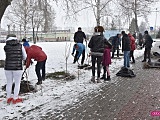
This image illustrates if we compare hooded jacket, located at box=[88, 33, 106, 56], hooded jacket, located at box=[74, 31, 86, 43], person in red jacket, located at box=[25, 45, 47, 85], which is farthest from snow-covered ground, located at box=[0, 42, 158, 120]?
hooded jacket, located at box=[74, 31, 86, 43]

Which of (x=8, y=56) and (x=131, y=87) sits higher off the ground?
(x=8, y=56)

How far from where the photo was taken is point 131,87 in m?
8.47

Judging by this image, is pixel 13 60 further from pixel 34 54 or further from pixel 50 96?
pixel 50 96

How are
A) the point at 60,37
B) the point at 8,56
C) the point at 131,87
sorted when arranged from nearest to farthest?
the point at 8,56 < the point at 131,87 < the point at 60,37

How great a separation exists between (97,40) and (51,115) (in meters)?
4.05

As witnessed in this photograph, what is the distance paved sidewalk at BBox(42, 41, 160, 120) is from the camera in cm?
550

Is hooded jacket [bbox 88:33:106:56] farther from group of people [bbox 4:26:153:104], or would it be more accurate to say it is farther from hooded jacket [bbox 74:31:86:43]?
hooded jacket [bbox 74:31:86:43]

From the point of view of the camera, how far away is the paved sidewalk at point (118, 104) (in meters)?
5.50

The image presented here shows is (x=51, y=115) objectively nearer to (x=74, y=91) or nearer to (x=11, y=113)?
(x=11, y=113)

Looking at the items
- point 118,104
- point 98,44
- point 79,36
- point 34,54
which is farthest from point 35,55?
point 79,36

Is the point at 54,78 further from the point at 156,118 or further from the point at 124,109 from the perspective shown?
the point at 156,118

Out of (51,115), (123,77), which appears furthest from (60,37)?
A: (51,115)

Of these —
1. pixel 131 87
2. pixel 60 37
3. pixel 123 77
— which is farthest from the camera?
pixel 60 37

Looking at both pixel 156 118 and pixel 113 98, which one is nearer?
pixel 156 118
